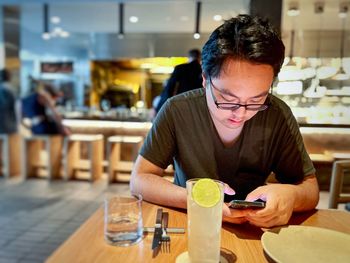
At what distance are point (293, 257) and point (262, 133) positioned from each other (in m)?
0.55

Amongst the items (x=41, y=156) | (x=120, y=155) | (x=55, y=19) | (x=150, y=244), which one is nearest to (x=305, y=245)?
(x=150, y=244)

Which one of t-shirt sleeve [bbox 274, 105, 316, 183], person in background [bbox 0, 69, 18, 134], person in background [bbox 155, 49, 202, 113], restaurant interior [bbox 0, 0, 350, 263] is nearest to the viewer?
t-shirt sleeve [bbox 274, 105, 316, 183]

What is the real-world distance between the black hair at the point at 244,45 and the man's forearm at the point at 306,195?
390 mm

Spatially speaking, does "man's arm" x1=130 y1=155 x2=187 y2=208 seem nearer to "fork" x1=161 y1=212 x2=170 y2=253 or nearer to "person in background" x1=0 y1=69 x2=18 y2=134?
"fork" x1=161 y1=212 x2=170 y2=253

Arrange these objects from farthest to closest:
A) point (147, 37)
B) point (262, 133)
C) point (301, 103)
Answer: point (147, 37)
point (301, 103)
point (262, 133)

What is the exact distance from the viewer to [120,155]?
4.84m

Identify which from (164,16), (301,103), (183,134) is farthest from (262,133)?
(164,16)

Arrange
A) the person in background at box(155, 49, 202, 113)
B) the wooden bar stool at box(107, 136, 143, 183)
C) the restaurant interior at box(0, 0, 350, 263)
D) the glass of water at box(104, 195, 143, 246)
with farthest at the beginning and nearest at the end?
the wooden bar stool at box(107, 136, 143, 183)
the person in background at box(155, 49, 202, 113)
the restaurant interior at box(0, 0, 350, 263)
the glass of water at box(104, 195, 143, 246)

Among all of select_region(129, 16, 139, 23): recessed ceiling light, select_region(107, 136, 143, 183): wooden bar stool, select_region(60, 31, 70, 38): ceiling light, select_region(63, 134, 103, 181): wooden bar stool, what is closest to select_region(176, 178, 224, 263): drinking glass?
select_region(107, 136, 143, 183): wooden bar stool

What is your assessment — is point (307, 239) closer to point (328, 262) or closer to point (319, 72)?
point (328, 262)

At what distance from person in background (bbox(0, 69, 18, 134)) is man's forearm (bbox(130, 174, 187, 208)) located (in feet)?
13.8

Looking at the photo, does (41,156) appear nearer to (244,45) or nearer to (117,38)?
(117,38)

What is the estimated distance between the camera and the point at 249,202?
Result: 91cm

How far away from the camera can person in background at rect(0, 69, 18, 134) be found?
4.69m
